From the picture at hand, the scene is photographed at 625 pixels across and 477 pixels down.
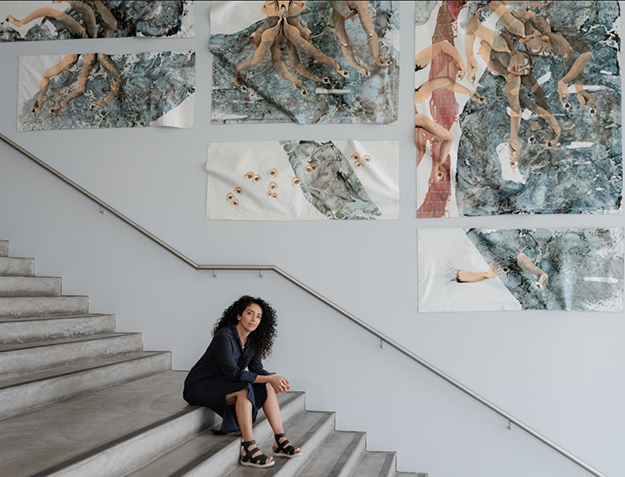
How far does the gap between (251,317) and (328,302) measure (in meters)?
1.28

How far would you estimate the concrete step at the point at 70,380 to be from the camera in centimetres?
354

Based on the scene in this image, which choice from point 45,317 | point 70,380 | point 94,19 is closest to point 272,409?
point 70,380

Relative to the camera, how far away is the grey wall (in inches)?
197

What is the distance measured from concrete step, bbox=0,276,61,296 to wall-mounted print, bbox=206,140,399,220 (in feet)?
4.19

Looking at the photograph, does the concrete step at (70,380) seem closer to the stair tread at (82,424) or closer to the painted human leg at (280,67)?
the stair tread at (82,424)

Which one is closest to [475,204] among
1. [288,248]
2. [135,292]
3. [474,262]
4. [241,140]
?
[474,262]

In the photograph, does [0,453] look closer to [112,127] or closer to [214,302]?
[214,302]

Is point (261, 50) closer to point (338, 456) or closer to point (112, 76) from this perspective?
point (112, 76)

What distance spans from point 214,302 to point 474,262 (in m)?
1.95

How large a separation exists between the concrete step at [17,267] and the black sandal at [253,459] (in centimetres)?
257

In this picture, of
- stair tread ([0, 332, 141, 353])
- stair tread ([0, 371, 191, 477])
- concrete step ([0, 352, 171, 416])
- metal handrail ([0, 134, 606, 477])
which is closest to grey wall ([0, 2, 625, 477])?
metal handrail ([0, 134, 606, 477])

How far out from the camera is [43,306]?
4934 mm

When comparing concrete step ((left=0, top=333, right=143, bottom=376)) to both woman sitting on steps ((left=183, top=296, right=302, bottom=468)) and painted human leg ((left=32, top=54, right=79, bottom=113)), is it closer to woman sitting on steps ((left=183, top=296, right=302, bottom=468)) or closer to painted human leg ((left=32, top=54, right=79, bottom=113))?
woman sitting on steps ((left=183, top=296, right=302, bottom=468))

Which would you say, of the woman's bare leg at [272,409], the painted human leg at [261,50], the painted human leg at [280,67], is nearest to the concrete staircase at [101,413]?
the woman's bare leg at [272,409]
